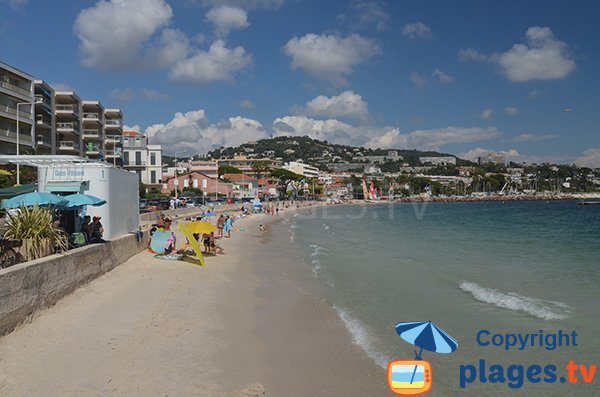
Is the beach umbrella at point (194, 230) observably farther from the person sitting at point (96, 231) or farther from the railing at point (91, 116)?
the railing at point (91, 116)

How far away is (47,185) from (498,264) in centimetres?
1806

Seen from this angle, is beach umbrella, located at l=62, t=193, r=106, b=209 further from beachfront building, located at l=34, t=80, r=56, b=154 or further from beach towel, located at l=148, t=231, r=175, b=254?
beachfront building, located at l=34, t=80, r=56, b=154

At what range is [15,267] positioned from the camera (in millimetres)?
8891

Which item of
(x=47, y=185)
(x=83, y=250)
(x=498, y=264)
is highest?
(x=47, y=185)

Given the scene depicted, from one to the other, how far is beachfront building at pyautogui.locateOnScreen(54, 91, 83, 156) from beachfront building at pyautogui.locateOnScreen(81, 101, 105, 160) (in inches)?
88.4

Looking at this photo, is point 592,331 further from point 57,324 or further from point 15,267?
point 15,267

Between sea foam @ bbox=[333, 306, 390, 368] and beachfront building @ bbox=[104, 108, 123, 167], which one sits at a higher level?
beachfront building @ bbox=[104, 108, 123, 167]

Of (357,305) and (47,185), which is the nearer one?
(357,305)

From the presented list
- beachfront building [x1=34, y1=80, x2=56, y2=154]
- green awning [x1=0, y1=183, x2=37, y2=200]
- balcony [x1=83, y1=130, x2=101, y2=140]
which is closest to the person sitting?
green awning [x1=0, y1=183, x2=37, y2=200]

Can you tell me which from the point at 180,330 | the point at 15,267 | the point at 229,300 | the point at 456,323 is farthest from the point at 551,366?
the point at 15,267

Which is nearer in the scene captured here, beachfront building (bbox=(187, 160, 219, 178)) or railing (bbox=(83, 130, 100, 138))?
railing (bbox=(83, 130, 100, 138))

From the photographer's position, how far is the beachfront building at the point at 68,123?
54281 mm

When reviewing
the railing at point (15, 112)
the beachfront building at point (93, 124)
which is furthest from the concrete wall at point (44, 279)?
the beachfront building at point (93, 124)
